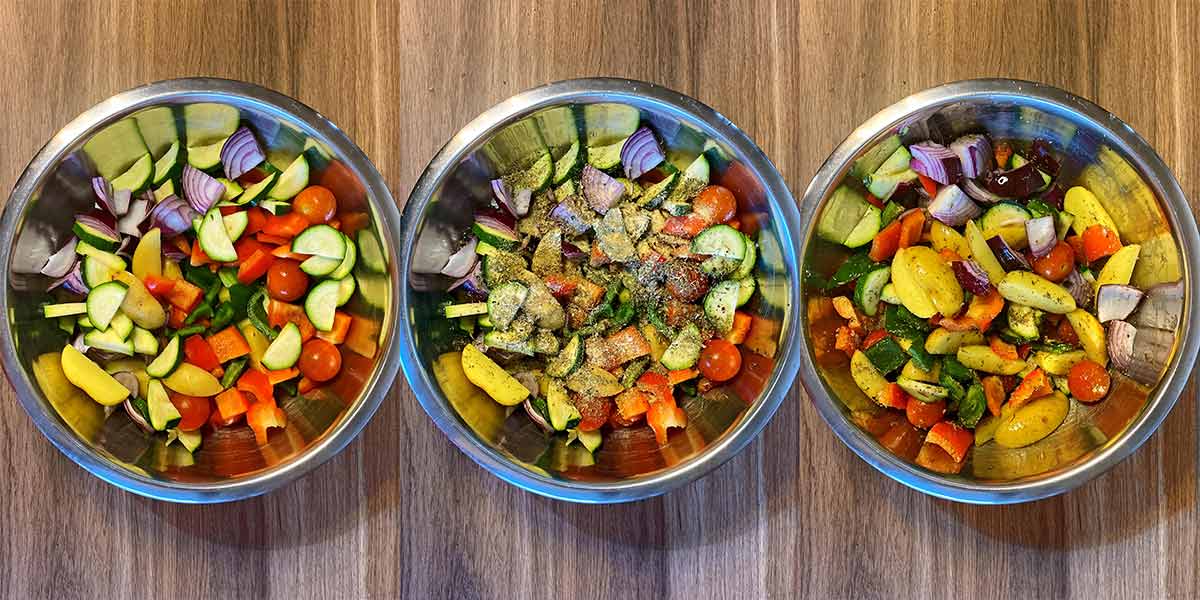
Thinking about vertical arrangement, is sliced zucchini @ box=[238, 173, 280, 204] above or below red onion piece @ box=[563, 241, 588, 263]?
above

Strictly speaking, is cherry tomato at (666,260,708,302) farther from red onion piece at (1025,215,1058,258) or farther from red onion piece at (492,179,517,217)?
red onion piece at (1025,215,1058,258)

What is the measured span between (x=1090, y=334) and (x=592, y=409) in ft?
2.70

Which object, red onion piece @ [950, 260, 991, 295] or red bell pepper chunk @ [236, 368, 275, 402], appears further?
red bell pepper chunk @ [236, 368, 275, 402]

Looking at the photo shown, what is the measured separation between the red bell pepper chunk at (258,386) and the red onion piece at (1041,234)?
1291mm

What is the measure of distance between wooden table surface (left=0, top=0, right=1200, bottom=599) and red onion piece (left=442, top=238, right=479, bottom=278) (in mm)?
170

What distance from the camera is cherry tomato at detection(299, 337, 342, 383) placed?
5.18 feet

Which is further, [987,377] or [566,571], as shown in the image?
[566,571]

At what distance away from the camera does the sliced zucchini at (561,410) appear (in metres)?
1.52

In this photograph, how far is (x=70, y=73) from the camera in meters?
1.68

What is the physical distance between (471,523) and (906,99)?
41.4 inches

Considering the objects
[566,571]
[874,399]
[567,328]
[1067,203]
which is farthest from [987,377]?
[566,571]

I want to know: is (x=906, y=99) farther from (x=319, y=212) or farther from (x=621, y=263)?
(x=319, y=212)

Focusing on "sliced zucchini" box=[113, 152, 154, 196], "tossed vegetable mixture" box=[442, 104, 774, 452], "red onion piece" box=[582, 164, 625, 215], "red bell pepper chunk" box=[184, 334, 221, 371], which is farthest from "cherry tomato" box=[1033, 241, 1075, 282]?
"sliced zucchini" box=[113, 152, 154, 196]

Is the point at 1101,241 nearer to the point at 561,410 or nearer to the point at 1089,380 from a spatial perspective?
the point at 1089,380
